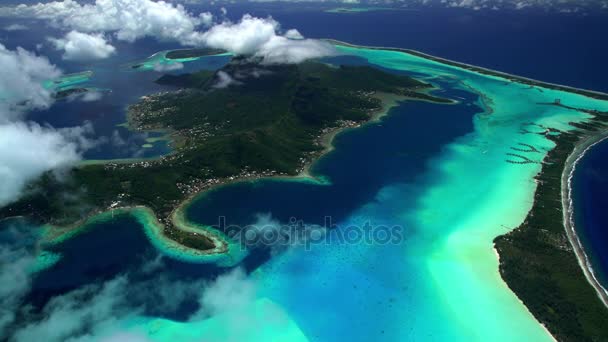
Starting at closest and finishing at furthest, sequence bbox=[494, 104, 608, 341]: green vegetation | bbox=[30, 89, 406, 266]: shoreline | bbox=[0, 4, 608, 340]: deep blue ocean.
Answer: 1. bbox=[494, 104, 608, 341]: green vegetation
2. bbox=[0, 4, 608, 340]: deep blue ocean
3. bbox=[30, 89, 406, 266]: shoreline

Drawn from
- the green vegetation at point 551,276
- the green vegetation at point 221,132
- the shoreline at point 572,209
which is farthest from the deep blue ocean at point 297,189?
the green vegetation at point 221,132

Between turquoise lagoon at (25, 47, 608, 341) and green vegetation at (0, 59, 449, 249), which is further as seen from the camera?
green vegetation at (0, 59, 449, 249)

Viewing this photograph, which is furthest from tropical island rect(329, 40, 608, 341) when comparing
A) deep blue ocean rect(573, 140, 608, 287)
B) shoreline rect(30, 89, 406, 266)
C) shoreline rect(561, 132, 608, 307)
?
shoreline rect(30, 89, 406, 266)

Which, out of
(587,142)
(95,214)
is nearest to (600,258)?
(587,142)

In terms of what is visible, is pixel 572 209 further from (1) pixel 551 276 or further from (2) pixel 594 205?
(1) pixel 551 276

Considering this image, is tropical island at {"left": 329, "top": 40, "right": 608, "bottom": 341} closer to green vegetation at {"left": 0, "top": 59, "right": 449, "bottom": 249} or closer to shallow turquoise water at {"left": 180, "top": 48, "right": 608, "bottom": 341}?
shallow turquoise water at {"left": 180, "top": 48, "right": 608, "bottom": 341}

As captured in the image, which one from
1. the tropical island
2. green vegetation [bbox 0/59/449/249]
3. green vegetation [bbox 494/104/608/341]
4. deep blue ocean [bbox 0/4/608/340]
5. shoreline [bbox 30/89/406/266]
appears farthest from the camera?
green vegetation [bbox 0/59/449/249]
